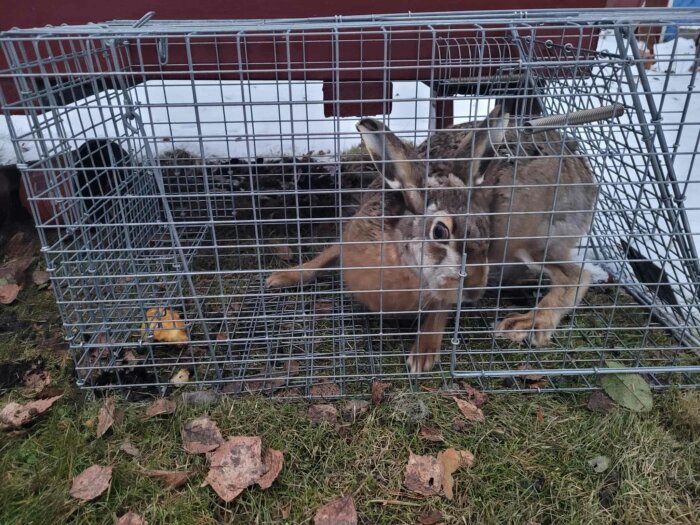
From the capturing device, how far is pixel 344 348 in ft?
8.43

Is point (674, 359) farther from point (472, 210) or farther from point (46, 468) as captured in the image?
point (46, 468)

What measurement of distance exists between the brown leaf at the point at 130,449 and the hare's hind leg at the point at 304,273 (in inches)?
49.9

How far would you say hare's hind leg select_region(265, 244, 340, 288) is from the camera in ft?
10.3

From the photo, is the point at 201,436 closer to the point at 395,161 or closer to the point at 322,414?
the point at 322,414

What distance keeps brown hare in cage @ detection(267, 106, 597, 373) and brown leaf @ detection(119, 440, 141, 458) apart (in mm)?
1021

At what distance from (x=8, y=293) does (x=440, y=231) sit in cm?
239

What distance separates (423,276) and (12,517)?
172 centimetres

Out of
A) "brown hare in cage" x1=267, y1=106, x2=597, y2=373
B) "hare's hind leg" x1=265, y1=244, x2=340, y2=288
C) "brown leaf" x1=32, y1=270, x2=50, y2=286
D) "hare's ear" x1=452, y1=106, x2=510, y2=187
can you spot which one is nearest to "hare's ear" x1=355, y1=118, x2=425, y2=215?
"brown hare in cage" x1=267, y1=106, x2=597, y2=373

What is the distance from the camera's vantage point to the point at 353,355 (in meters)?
2.42

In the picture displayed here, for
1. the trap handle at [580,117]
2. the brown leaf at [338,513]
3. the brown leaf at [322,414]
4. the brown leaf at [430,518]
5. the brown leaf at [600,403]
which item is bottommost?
the brown leaf at [600,403]

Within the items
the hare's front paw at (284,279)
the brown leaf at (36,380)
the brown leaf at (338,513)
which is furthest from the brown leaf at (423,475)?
the brown leaf at (36,380)

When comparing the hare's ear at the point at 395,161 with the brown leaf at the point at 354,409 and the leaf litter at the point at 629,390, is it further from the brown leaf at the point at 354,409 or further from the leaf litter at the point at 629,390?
the leaf litter at the point at 629,390

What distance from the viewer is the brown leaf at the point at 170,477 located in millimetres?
1918

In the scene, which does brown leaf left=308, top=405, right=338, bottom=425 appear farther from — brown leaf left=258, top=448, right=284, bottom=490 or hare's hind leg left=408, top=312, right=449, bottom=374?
hare's hind leg left=408, top=312, right=449, bottom=374
